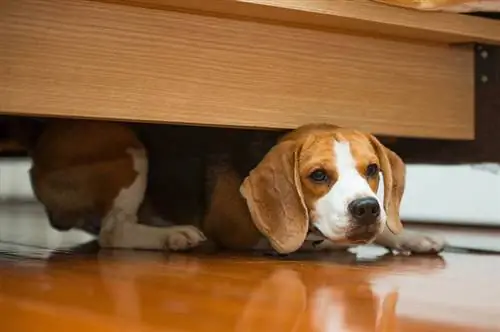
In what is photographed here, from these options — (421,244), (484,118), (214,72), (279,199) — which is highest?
(214,72)

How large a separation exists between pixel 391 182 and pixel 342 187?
0.16m

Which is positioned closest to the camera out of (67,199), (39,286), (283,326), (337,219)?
(283,326)

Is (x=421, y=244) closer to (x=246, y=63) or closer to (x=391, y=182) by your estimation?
(x=391, y=182)

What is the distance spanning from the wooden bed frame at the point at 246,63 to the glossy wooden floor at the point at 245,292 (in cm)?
26

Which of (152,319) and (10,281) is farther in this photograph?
(10,281)

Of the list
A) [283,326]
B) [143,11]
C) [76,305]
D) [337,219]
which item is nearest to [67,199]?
[143,11]

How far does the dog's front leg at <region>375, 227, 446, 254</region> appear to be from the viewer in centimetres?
169

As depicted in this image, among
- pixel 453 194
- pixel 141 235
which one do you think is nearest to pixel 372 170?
pixel 141 235

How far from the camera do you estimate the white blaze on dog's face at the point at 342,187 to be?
1.47 metres

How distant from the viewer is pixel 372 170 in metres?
1.55

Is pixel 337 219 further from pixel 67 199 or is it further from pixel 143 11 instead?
pixel 67 199

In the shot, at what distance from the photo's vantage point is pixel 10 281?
122cm

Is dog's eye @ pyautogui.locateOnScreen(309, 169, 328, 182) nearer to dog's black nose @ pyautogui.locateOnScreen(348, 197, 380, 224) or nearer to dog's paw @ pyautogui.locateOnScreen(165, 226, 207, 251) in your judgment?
dog's black nose @ pyautogui.locateOnScreen(348, 197, 380, 224)

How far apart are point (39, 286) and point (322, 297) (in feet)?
1.16
